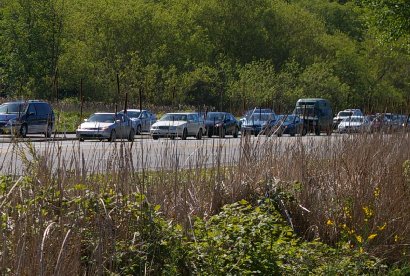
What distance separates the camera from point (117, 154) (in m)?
8.77

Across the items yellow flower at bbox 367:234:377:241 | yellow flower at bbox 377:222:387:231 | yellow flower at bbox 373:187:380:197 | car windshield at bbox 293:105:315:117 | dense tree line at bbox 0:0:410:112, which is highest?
dense tree line at bbox 0:0:410:112

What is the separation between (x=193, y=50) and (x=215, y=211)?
63.3 meters

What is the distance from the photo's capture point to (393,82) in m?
85.9

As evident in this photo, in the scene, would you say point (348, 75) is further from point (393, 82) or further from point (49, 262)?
point (49, 262)

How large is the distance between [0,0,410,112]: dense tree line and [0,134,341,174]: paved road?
16914 mm

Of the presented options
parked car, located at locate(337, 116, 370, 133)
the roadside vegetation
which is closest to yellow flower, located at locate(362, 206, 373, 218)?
the roadside vegetation

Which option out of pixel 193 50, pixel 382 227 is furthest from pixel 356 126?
pixel 193 50

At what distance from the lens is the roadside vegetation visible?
6.82 meters

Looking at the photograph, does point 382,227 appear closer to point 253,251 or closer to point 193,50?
point 253,251

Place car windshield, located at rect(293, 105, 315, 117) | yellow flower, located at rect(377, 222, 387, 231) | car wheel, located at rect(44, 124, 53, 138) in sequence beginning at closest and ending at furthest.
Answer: car wheel, located at rect(44, 124, 53, 138)
yellow flower, located at rect(377, 222, 387, 231)
car windshield, located at rect(293, 105, 315, 117)

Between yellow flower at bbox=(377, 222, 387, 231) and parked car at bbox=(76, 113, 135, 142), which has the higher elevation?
parked car at bbox=(76, 113, 135, 142)

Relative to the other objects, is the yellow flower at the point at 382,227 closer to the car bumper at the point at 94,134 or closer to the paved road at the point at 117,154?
the paved road at the point at 117,154

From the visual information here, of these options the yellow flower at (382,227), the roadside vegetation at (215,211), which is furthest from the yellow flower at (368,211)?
the yellow flower at (382,227)

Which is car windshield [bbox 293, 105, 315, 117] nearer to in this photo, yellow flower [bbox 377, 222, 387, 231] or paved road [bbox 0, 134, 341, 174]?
paved road [bbox 0, 134, 341, 174]
